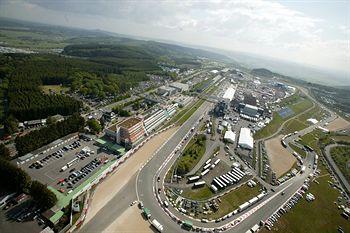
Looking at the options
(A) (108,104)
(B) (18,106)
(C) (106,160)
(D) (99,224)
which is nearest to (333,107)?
(A) (108,104)

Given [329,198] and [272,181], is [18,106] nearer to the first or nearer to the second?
[272,181]

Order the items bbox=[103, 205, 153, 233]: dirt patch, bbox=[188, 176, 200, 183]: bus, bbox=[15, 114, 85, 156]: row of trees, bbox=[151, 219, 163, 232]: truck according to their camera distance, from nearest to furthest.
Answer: bbox=[103, 205, 153, 233]: dirt patch → bbox=[151, 219, 163, 232]: truck → bbox=[188, 176, 200, 183]: bus → bbox=[15, 114, 85, 156]: row of trees

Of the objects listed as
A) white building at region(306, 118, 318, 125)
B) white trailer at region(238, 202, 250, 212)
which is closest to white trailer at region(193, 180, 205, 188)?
white trailer at region(238, 202, 250, 212)

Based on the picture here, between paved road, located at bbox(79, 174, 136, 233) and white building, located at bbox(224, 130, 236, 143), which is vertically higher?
white building, located at bbox(224, 130, 236, 143)

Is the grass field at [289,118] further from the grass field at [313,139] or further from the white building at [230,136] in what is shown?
the white building at [230,136]

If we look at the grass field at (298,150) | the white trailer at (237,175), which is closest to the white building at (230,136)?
the white trailer at (237,175)

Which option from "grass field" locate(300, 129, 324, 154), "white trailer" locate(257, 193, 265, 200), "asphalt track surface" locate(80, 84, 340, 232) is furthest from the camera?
"grass field" locate(300, 129, 324, 154)

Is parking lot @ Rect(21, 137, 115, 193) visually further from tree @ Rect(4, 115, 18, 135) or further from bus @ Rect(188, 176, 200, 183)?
bus @ Rect(188, 176, 200, 183)
